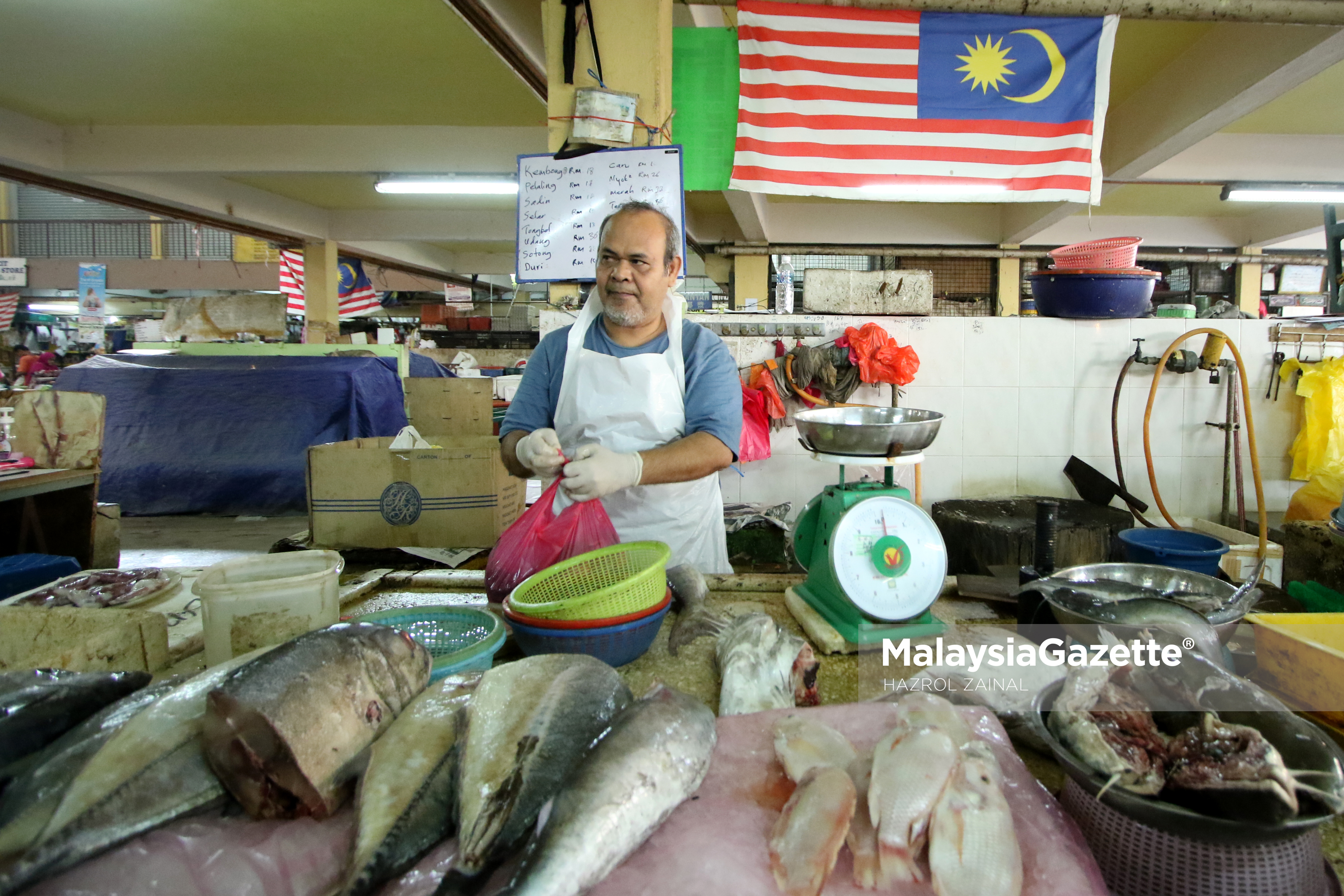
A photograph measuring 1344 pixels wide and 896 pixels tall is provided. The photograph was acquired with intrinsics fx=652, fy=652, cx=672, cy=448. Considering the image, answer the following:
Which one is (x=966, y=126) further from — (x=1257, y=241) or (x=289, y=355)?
(x=1257, y=241)

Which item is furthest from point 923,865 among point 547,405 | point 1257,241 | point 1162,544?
point 1257,241

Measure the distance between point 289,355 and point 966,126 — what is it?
7.21 m

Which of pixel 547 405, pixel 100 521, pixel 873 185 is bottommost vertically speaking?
pixel 100 521

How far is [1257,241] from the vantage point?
11625 mm

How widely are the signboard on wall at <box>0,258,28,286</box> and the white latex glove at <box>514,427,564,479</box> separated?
2018 cm

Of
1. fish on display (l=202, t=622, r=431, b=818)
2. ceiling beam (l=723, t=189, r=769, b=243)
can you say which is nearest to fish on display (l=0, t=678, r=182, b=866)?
fish on display (l=202, t=622, r=431, b=818)

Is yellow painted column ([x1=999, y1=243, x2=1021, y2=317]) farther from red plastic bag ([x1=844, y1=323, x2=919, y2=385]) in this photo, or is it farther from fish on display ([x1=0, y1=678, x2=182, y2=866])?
fish on display ([x1=0, y1=678, x2=182, y2=866])

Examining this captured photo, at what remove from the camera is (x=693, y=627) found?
1.69 m

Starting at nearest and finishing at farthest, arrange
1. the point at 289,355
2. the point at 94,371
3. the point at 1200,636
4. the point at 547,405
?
the point at 1200,636
the point at 547,405
the point at 94,371
the point at 289,355

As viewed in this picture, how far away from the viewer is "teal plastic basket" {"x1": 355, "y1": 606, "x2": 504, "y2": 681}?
1.33m

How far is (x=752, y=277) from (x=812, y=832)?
38.2ft

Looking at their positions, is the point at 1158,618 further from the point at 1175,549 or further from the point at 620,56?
the point at 620,56

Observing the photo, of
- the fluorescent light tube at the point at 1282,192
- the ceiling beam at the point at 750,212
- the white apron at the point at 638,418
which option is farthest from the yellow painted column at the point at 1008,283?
the white apron at the point at 638,418

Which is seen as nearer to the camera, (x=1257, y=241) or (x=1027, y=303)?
(x=1027, y=303)
